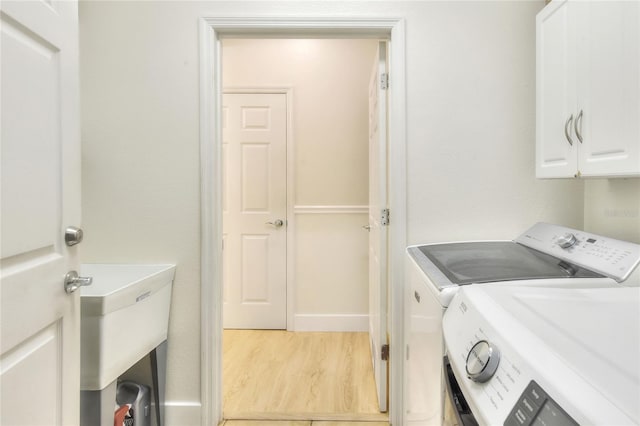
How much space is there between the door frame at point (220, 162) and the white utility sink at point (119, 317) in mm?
209

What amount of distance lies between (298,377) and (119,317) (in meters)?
1.32

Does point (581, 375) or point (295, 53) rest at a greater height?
point (295, 53)

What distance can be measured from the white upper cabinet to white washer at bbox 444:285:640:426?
1.47 feet

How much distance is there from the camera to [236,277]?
3240 mm

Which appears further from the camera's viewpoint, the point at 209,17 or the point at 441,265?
the point at 209,17

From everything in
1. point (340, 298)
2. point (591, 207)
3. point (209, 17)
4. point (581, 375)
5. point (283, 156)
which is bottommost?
point (340, 298)

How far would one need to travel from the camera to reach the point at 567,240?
4.61 ft

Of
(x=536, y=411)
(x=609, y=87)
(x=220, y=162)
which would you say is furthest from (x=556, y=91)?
(x=220, y=162)

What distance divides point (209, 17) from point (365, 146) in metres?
1.62

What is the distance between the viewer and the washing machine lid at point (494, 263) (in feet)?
4.00

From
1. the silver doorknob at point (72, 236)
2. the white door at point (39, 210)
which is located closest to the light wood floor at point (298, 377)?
the white door at point (39, 210)

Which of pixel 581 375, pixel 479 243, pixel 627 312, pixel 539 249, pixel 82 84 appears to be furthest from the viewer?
pixel 82 84

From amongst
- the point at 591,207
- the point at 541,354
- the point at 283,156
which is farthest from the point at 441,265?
the point at 283,156

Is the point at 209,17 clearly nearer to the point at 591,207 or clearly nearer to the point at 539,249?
the point at 539,249
